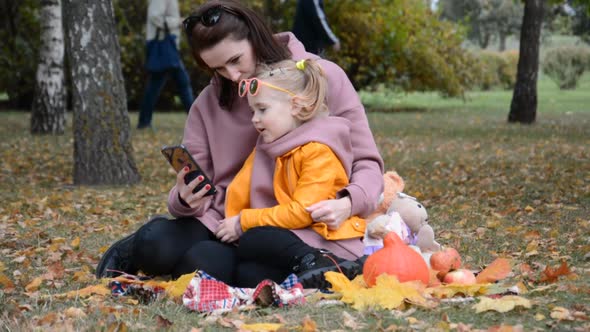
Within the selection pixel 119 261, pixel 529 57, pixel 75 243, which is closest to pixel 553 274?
pixel 119 261

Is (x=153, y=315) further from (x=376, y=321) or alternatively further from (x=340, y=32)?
(x=340, y=32)

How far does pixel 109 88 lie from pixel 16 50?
12.5 m

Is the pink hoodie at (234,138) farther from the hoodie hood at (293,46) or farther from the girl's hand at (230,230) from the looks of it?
the girl's hand at (230,230)

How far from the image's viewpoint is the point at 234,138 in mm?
4016

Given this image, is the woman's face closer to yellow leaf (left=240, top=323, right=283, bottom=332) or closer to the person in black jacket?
yellow leaf (left=240, top=323, right=283, bottom=332)

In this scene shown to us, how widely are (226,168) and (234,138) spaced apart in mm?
141

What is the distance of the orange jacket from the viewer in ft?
11.9

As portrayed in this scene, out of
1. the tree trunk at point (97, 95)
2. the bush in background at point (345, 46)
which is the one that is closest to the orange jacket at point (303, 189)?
the tree trunk at point (97, 95)

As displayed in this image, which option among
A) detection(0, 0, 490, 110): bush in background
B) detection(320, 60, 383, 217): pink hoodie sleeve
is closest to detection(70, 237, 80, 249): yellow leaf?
detection(320, 60, 383, 217): pink hoodie sleeve

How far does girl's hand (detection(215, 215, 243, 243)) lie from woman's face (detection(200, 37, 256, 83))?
0.60 m

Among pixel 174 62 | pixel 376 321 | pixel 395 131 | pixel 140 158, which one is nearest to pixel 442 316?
pixel 376 321

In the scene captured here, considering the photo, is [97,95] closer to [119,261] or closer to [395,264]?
[119,261]

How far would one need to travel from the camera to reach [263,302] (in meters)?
3.38

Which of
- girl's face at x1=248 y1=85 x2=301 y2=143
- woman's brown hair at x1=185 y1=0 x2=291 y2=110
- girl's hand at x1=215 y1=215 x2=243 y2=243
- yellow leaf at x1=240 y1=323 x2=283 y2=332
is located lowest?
yellow leaf at x1=240 y1=323 x2=283 y2=332
